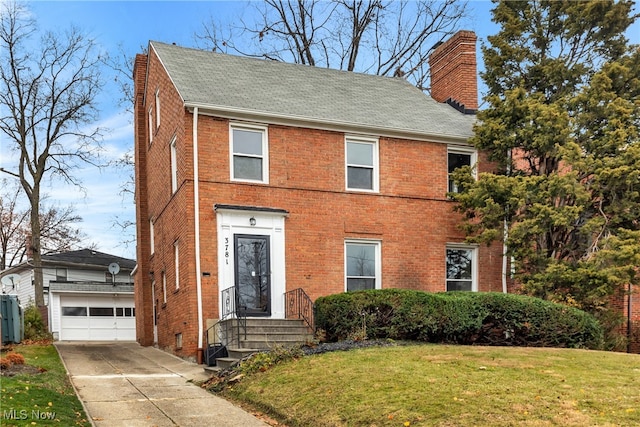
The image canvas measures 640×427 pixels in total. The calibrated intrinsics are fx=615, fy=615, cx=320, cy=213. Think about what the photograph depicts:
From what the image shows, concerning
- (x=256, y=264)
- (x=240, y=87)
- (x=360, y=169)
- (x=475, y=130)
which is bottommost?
(x=256, y=264)

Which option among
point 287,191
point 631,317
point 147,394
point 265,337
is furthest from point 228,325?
point 631,317

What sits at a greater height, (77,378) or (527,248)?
(527,248)

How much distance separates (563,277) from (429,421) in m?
8.86

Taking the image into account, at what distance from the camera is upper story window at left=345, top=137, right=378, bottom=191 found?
54.0ft

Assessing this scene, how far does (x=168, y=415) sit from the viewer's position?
27.9 ft

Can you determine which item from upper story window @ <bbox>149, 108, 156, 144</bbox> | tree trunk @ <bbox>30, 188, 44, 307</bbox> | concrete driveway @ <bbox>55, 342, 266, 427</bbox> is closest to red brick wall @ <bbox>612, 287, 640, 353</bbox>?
concrete driveway @ <bbox>55, 342, 266, 427</bbox>

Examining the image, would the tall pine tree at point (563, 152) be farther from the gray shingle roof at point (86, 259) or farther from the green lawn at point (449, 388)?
the gray shingle roof at point (86, 259)

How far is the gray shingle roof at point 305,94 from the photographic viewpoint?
1572 centimetres

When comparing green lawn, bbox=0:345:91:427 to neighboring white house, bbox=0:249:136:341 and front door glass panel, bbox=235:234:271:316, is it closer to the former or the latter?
front door glass panel, bbox=235:234:271:316

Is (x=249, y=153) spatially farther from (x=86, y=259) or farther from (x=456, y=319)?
(x=86, y=259)

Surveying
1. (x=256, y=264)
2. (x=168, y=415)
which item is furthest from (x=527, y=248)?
(x=168, y=415)

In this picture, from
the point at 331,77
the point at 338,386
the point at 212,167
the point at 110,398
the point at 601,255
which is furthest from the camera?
the point at 331,77

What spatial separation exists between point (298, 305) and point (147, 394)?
17.7ft

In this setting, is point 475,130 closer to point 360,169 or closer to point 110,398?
point 360,169
